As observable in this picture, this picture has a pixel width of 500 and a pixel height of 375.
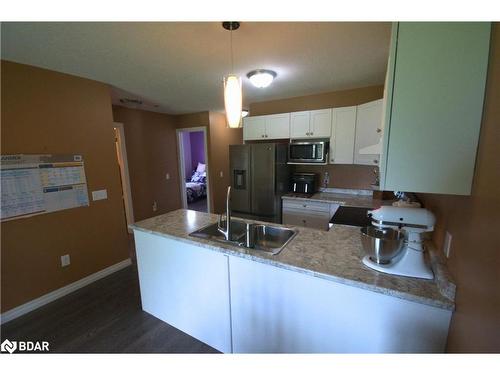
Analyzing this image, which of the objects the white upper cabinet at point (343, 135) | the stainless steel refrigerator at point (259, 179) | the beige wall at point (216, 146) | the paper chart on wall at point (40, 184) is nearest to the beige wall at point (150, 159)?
the beige wall at point (216, 146)

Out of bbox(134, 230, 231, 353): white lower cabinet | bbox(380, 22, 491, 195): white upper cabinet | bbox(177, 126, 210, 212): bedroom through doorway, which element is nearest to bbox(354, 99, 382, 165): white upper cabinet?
bbox(380, 22, 491, 195): white upper cabinet

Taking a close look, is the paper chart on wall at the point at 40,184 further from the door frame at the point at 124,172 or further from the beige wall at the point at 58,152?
the door frame at the point at 124,172

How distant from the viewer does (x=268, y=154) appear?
10.7 ft

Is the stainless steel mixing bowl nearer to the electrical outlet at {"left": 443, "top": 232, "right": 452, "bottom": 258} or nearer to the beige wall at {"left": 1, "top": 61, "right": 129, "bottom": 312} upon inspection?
the electrical outlet at {"left": 443, "top": 232, "right": 452, "bottom": 258}

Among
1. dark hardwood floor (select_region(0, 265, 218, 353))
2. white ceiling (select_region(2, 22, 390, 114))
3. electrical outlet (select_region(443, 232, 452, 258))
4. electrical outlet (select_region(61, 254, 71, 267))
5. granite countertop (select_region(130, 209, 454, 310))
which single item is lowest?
dark hardwood floor (select_region(0, 265, 218, 353))

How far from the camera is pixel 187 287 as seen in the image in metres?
1.74

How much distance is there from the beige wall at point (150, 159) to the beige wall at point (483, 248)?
177 inches

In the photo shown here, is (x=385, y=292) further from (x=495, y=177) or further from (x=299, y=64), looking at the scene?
(x=299, y=64)

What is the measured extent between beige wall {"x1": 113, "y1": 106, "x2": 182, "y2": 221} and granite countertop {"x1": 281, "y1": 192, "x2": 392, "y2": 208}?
2.84 meters

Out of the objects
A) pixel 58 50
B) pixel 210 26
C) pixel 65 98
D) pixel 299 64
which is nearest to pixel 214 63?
pixel 210 26

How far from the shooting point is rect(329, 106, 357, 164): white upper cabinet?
297cm

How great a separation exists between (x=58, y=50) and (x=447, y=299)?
10.2 ft

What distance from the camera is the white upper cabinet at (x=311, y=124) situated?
3.13 metres

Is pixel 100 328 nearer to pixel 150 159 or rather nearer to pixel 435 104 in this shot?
pixel 435 104
